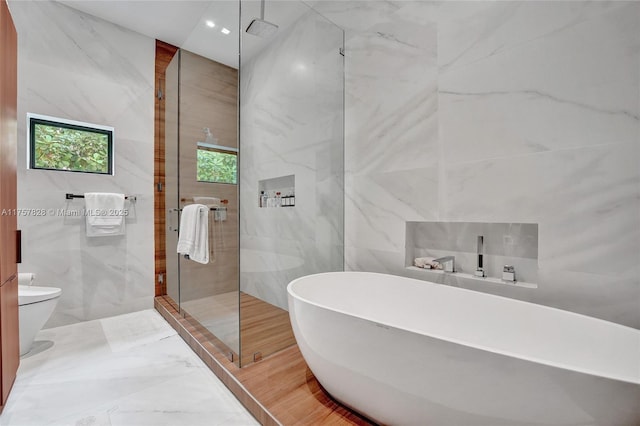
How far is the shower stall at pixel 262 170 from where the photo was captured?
6.15ft

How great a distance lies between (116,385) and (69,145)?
225 cm

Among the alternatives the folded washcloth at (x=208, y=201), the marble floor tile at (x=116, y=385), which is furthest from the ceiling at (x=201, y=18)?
the marble floor tile at (x=116, y=385)

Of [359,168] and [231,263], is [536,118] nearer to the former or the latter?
[359,168]

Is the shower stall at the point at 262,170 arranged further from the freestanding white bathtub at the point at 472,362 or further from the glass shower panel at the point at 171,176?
the freestanding white bathtub at the point at 472,362

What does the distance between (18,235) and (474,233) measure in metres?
2.92

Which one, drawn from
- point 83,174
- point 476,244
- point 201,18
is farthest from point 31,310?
point 476,244

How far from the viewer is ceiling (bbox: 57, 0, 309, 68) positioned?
1.83 metres

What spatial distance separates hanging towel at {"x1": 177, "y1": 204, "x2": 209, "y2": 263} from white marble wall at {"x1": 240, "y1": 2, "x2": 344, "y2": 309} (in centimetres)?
57

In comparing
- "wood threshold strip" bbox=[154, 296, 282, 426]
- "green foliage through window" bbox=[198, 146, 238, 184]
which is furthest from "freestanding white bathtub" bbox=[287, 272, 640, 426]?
"green foliage through window" bbox=[198, 146, 238, 184]

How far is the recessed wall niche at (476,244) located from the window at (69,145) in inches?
119

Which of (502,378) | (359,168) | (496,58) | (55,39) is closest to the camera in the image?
(502,378)

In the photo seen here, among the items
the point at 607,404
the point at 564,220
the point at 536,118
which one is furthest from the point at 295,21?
the point at 607,404

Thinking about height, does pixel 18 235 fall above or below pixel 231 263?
above

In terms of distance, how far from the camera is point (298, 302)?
142cm
